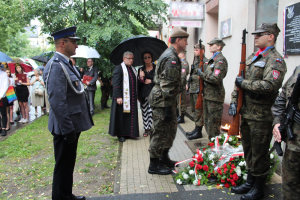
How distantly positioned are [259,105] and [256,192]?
3.59 feet

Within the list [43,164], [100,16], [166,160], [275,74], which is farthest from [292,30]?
[100,16]

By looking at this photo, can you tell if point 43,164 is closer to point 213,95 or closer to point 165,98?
point 165,98

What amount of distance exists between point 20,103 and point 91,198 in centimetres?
684

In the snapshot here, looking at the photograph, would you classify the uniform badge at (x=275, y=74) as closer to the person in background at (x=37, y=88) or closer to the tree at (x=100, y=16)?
the tree at (x=100, y=16)

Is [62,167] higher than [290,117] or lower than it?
lower

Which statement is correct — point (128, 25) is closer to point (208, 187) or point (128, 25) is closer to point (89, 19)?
point (89, 19)

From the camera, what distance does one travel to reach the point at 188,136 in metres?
5.97

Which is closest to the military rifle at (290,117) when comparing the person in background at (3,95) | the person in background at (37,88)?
the person in background at (3,95)

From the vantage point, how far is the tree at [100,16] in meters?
8.91

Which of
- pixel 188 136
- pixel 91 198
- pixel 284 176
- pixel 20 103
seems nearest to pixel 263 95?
pixel 284 176

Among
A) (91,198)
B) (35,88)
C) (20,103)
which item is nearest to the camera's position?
(91,198)

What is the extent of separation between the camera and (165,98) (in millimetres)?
3717

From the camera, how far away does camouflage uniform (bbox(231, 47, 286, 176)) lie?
2.92 meters

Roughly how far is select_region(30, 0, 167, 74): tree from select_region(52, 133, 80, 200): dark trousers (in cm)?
623
